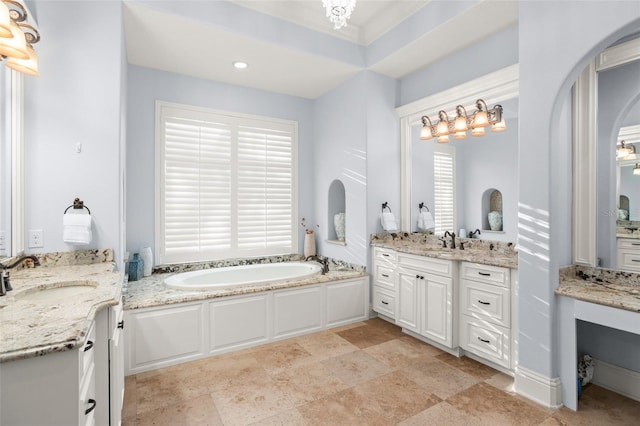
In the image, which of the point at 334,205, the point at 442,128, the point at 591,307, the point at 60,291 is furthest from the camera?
the point at 334,205

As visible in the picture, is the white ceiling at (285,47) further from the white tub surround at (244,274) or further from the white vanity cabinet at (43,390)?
the white vanity cabinet at (43,390)

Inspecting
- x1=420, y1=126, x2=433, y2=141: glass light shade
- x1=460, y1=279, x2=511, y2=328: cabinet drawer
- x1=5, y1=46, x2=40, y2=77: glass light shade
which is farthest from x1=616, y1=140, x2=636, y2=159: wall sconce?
x1=5, y1=46, x2=40, y2=77: glass light shade

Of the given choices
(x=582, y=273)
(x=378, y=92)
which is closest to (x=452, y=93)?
(x=378, y=92)

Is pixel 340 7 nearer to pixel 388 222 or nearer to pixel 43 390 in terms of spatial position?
pixel 388 222

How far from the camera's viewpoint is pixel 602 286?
2.18 m

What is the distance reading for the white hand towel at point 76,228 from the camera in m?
2.23

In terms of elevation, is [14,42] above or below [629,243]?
above

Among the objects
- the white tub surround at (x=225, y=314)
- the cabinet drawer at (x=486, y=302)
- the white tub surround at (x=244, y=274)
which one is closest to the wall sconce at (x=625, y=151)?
the cabinet drawer at (x=486, y=302)

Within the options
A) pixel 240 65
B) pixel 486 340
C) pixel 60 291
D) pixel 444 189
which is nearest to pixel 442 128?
pixel 444 189

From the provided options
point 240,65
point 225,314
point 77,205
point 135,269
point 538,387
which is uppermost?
point 240,65

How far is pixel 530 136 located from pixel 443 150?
1.42 metres

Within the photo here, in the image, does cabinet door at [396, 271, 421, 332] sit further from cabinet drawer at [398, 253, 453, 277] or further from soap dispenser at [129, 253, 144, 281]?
soap dispenser at [129, 253, 144, 281]

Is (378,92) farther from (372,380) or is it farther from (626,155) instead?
(372,380)

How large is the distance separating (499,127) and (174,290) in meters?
3.35
